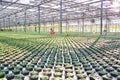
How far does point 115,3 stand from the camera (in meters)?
17.6

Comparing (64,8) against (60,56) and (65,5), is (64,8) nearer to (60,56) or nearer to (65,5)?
(65,5)

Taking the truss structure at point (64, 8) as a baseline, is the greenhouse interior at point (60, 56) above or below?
below

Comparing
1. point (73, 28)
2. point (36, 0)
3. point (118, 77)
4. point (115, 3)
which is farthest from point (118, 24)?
point (118, 77)

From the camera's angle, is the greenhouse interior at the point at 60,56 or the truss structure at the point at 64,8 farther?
the truss structure at the point at 64,8

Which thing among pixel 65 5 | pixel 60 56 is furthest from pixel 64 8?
pixel 60 56

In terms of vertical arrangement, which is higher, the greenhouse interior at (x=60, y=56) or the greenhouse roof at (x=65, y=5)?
the greenhouse roof at (x=65, y=5)

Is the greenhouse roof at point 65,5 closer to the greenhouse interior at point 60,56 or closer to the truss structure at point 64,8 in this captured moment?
the truss structure at point 64,8

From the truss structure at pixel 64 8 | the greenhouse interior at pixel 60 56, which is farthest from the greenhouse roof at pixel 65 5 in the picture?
the greenhouse interior at pixel 60 56

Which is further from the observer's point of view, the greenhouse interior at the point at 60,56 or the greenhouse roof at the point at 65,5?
the greenhouse roof at the point at 65,5

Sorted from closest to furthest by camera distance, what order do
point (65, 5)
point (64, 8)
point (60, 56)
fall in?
point (60, 56), point (65, 5), point (64, 8)

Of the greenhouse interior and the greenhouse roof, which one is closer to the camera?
the greenhouse interior

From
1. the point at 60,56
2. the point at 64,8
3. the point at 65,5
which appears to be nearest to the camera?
the point at 60,56

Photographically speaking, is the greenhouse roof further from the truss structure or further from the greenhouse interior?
the greenhouse interior

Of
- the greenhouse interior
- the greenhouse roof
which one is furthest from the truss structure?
the greenhouse interior
